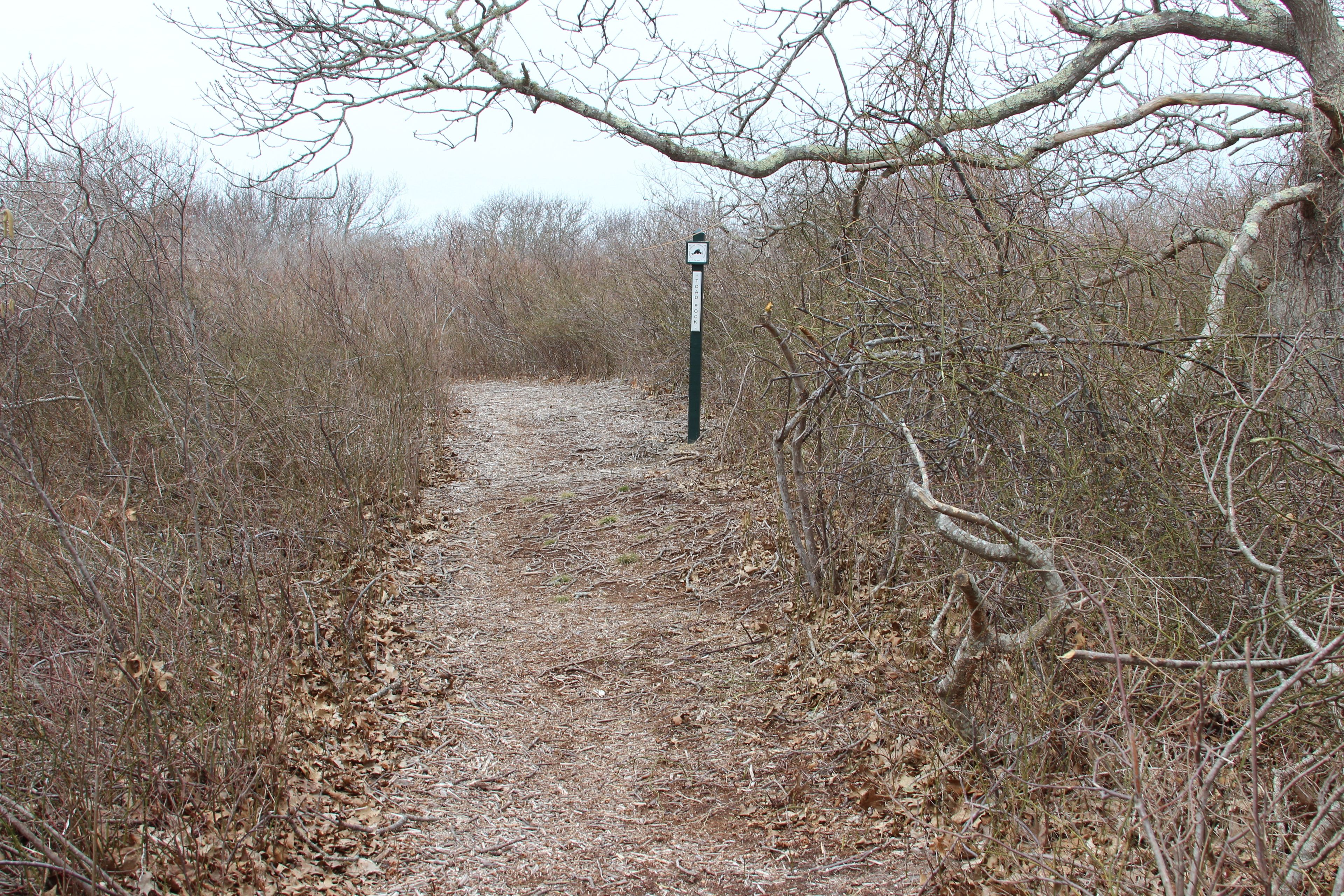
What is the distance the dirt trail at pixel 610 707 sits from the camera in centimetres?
309

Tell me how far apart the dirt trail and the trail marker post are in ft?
2.40

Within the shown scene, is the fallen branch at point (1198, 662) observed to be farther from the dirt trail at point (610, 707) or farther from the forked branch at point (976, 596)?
the dirt trail at point (610, 707)

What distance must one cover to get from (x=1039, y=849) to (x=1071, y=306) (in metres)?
2.20

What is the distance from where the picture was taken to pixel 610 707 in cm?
426

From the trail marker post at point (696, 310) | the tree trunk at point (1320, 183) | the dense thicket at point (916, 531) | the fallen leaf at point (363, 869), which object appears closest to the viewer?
the dense thicket at point (916, 531)

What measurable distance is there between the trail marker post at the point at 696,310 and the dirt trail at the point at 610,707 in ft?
2.40

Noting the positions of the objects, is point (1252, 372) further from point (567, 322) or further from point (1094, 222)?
point (567, 322)

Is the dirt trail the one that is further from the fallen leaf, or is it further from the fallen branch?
the fallen branch

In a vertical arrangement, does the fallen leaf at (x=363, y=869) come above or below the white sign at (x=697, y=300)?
below

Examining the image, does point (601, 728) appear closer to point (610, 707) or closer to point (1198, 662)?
point (610, 707)

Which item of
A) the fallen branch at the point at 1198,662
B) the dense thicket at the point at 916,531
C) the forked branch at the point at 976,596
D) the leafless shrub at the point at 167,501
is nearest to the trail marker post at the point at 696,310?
the dense thicket at the point at 916,531

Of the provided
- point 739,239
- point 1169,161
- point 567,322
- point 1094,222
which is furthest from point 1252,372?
point 567,322

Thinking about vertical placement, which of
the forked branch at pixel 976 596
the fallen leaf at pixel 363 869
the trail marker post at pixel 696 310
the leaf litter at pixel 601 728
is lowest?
the fallen leaf at pixel 363 869

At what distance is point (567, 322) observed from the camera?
14.1 m
